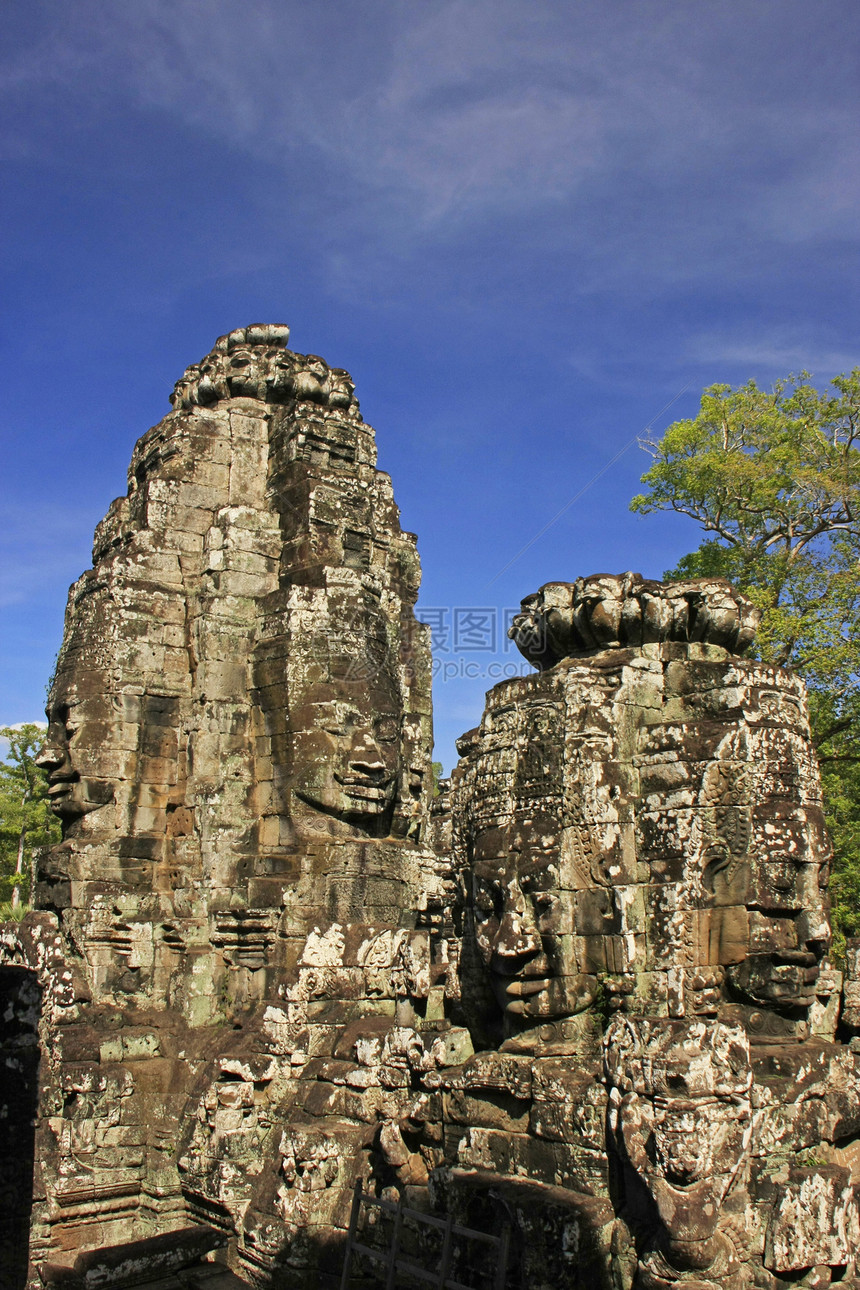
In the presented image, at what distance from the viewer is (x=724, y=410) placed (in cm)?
1933

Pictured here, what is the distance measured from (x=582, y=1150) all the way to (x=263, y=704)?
572 centimetres

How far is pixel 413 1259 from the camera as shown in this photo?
5.61 metres

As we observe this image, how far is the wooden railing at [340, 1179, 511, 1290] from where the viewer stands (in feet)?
15.6

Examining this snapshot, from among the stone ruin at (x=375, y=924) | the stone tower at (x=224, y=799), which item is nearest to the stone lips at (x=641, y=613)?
the stone ruin at (x=375, y=924)

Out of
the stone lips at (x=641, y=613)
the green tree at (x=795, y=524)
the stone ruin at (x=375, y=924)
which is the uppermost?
the green tree at (x=795, y=524)

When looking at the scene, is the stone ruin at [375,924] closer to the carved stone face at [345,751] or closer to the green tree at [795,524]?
the carved stone face at [345,751]

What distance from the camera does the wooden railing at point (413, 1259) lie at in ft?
15.6

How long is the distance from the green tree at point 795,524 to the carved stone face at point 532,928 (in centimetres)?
1090

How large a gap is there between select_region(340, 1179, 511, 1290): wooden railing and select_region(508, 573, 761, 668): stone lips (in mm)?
3270

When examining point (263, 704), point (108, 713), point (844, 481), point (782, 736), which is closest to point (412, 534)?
point (263, 704)

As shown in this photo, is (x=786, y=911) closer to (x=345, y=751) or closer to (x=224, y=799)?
(x=345, y=751)

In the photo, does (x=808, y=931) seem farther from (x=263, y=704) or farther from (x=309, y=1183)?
(x=263, y=704)

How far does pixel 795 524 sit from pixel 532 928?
14238 mm

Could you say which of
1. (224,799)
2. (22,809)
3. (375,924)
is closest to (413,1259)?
(375,924)
